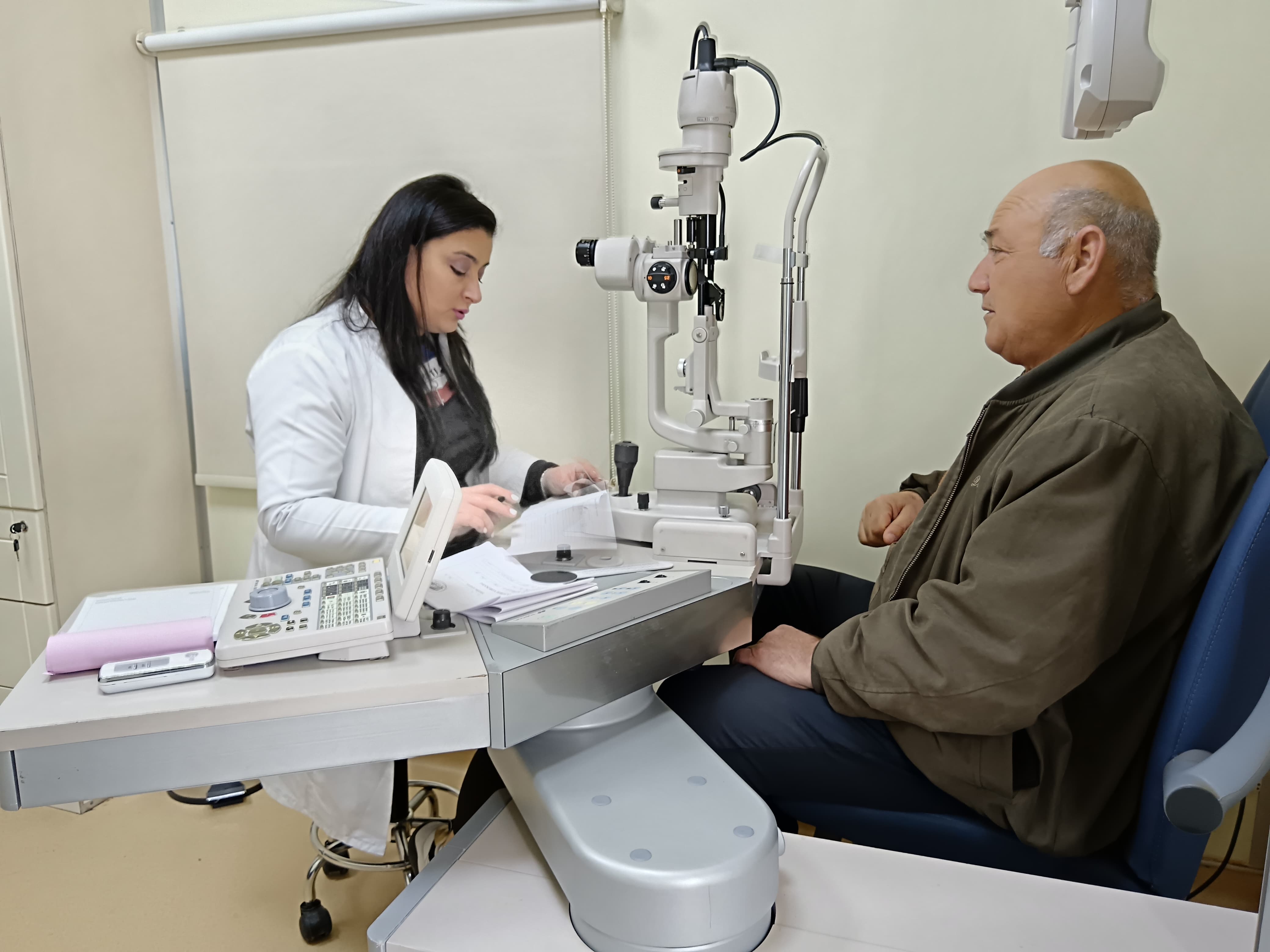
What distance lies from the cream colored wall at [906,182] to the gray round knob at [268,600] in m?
1.17

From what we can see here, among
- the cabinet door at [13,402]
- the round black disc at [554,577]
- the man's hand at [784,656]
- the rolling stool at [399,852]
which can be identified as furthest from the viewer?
the cabinet door at [13,402]

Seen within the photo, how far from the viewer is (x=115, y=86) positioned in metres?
2.17

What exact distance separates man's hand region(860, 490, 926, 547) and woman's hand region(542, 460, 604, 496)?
550 millimetres

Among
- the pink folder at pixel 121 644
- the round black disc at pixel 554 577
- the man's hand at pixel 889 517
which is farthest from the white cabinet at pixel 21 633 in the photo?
the man's hand at pixel 889 517

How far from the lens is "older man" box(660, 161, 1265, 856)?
1122 millimetres

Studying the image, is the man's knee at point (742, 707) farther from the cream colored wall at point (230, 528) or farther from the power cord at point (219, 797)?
the cream colored wall at point (230, 528)

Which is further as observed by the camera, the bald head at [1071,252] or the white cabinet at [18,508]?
the white cabinet at [18,508]

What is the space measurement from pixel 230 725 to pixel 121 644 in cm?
19

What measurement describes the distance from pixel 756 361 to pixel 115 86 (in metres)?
1.66

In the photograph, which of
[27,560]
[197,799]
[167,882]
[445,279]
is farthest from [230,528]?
[445,279]

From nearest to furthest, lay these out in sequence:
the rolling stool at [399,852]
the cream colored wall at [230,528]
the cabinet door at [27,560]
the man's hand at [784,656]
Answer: the man's hand at [784,656]
the rolling stool at [399,852]
the cabinet door at [27,560]
the cream colored wall at [230,528]

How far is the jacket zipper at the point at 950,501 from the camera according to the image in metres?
1.35

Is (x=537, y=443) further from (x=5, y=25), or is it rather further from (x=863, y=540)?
(x=5, y=25)

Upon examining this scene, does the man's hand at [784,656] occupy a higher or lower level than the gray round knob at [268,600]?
lower
